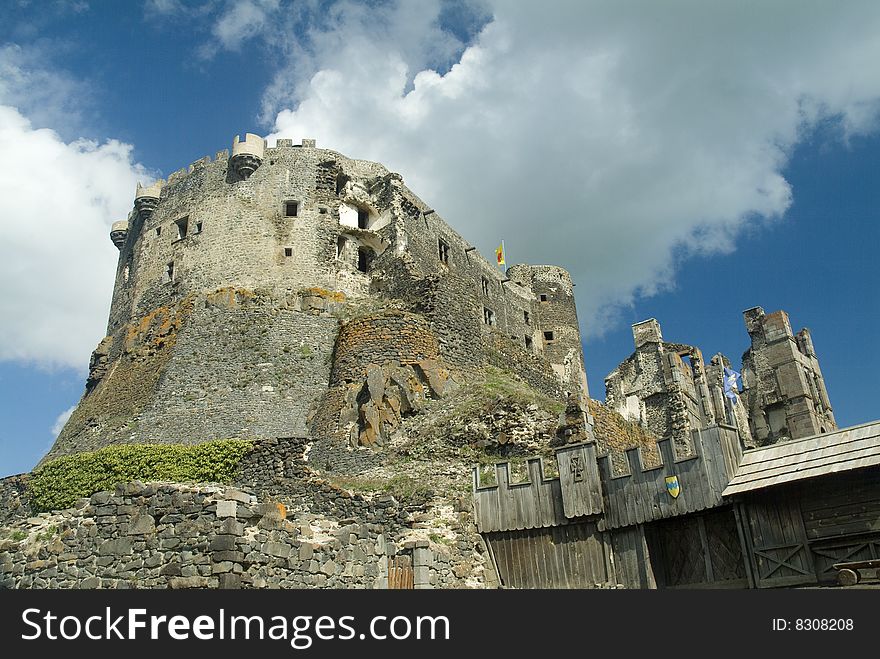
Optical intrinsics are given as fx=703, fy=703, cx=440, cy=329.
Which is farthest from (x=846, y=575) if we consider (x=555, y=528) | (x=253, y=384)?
(x=253, y=384)

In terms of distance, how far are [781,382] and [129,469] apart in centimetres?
3433

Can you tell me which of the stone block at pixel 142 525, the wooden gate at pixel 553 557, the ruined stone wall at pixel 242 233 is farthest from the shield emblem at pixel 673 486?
the ruined stone wall at pixel 242 233

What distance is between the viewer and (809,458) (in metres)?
13.0

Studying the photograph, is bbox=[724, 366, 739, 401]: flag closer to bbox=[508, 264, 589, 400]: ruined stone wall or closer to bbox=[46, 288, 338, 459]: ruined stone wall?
bbox=[508, 264, 589, 400]: ruined stone wall

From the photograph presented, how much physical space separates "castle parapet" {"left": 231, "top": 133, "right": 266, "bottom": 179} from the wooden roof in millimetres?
25357

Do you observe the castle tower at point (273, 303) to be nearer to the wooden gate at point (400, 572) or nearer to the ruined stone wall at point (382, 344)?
the ruined stone wall at point (382, 344)

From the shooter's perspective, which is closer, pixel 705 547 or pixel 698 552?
pixel 705 547


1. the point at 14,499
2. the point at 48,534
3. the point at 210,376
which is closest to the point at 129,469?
the point at 14,499

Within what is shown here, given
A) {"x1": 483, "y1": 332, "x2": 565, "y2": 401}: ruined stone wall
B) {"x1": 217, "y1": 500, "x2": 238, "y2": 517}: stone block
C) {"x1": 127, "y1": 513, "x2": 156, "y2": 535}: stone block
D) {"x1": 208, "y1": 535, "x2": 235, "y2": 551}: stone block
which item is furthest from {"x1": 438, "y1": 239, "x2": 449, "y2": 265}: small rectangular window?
{"x1": 208, "y1": 535, "x2": 235, "y2": 551}: stone block

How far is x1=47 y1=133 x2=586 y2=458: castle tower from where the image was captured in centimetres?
2498

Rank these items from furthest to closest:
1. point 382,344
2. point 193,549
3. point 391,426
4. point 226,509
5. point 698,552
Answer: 1. point 382,344
2. point 391,426
3. point 698,552
4. point 226,509
5. point 193,549

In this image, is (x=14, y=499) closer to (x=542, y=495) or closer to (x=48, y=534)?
(x=48, y=534)
